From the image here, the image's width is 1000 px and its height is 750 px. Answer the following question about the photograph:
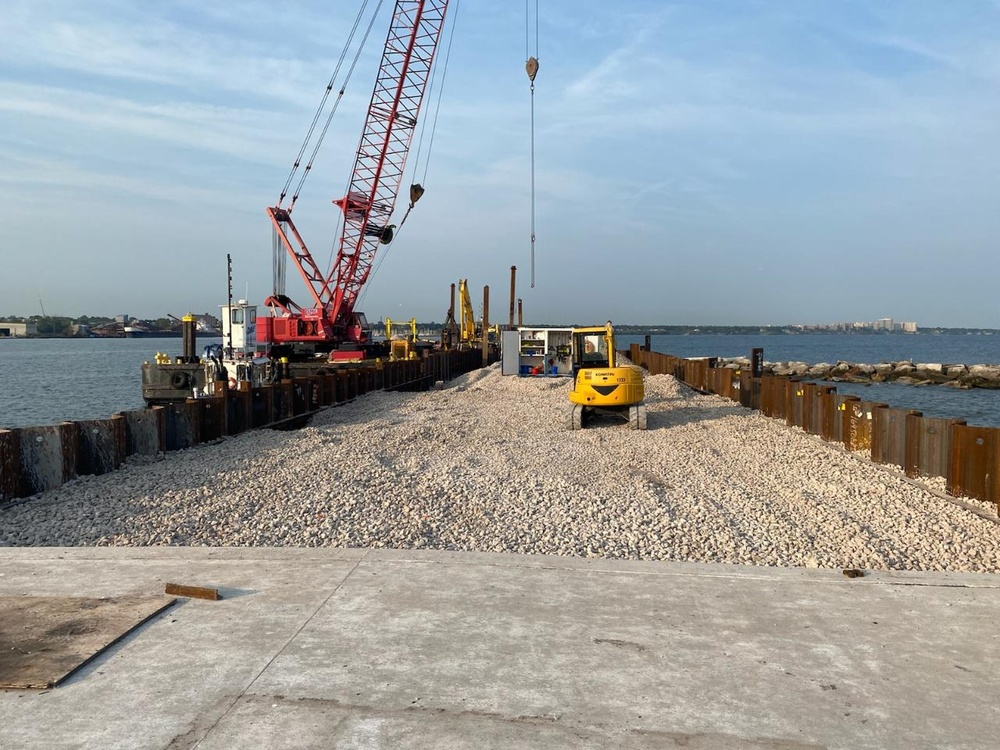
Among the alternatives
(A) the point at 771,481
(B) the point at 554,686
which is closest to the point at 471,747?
(B) the point at 554,686

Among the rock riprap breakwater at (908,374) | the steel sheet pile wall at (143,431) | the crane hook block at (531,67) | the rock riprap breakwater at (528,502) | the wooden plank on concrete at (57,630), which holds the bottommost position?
the rock riprap breakwater at (908,374)

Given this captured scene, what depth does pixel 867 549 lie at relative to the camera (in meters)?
7.24

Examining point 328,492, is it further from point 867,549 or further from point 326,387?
point 326,387

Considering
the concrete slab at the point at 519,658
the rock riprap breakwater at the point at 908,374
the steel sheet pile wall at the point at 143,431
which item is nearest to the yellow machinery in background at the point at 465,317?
the rock riprap breakwater at the point at 908,374

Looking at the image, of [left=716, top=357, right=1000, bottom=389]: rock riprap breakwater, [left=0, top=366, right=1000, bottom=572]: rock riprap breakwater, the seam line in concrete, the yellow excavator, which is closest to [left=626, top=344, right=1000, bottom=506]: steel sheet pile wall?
[left=0, top=366, right=1000, bottom=572]: rock riprap breakwater

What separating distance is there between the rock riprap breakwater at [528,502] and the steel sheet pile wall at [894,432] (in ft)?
1.05

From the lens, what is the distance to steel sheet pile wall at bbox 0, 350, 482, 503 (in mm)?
8883

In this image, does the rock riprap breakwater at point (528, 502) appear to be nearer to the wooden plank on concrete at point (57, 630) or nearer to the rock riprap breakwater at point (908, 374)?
the wooden plank on concrete at point (57, 630)

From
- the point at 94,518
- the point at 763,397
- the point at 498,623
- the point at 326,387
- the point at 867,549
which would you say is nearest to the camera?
the point at 498,623

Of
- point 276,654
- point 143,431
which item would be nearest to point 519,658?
point 276,654

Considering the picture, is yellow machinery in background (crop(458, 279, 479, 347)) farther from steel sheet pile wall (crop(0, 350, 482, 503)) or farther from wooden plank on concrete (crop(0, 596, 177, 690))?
wooden plank on concrete (crop(0, 596, 177, 690))

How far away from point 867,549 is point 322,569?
4800mm

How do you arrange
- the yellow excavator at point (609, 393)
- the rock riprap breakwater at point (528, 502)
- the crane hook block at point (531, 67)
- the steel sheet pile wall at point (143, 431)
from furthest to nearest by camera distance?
1. the crane hook block at point (531, 67)
2. the yellow excavator at point (609, 393)
3. the steel sheet pile wall at point (143, 431)
4. the rock riprap breakwater at point (528, 502)

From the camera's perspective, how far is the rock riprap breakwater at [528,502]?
7371mm
